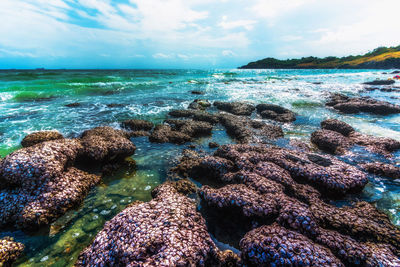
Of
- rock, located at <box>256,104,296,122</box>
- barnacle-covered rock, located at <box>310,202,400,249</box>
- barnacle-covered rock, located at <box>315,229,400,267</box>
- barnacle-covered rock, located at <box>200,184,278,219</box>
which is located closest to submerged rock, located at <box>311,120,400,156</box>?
rock, located at <box>256,104,296,122</box>

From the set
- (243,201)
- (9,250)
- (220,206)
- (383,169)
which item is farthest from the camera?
(383,169)

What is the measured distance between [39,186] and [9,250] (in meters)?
2.42

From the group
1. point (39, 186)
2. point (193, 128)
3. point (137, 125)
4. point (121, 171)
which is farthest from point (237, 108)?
point (39, 186)

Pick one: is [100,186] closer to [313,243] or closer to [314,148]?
[313,243]

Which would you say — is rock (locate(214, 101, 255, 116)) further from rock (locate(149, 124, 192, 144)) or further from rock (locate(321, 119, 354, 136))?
rock (locate(149, 124, 192, 144))

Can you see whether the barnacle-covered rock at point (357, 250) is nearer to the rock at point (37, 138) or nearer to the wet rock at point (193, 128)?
the wet rock at point (193, 128)

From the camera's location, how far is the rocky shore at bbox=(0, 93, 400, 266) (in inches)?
181

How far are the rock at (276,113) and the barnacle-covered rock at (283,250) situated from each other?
14468 millimetres

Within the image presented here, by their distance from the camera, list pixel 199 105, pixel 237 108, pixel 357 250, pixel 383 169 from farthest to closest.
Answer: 1. pixel 199 105
2. pixel 237 108
3. pixel 383 169
4. pixel 357 250

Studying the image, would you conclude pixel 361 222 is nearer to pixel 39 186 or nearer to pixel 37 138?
pixel 39 186

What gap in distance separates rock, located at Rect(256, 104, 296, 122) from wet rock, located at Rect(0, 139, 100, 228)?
1668 cm

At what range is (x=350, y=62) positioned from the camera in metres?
123

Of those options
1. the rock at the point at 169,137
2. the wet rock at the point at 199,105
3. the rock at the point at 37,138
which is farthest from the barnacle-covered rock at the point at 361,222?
the wet rock at the point at 199,105

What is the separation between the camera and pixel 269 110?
20.5 metres
